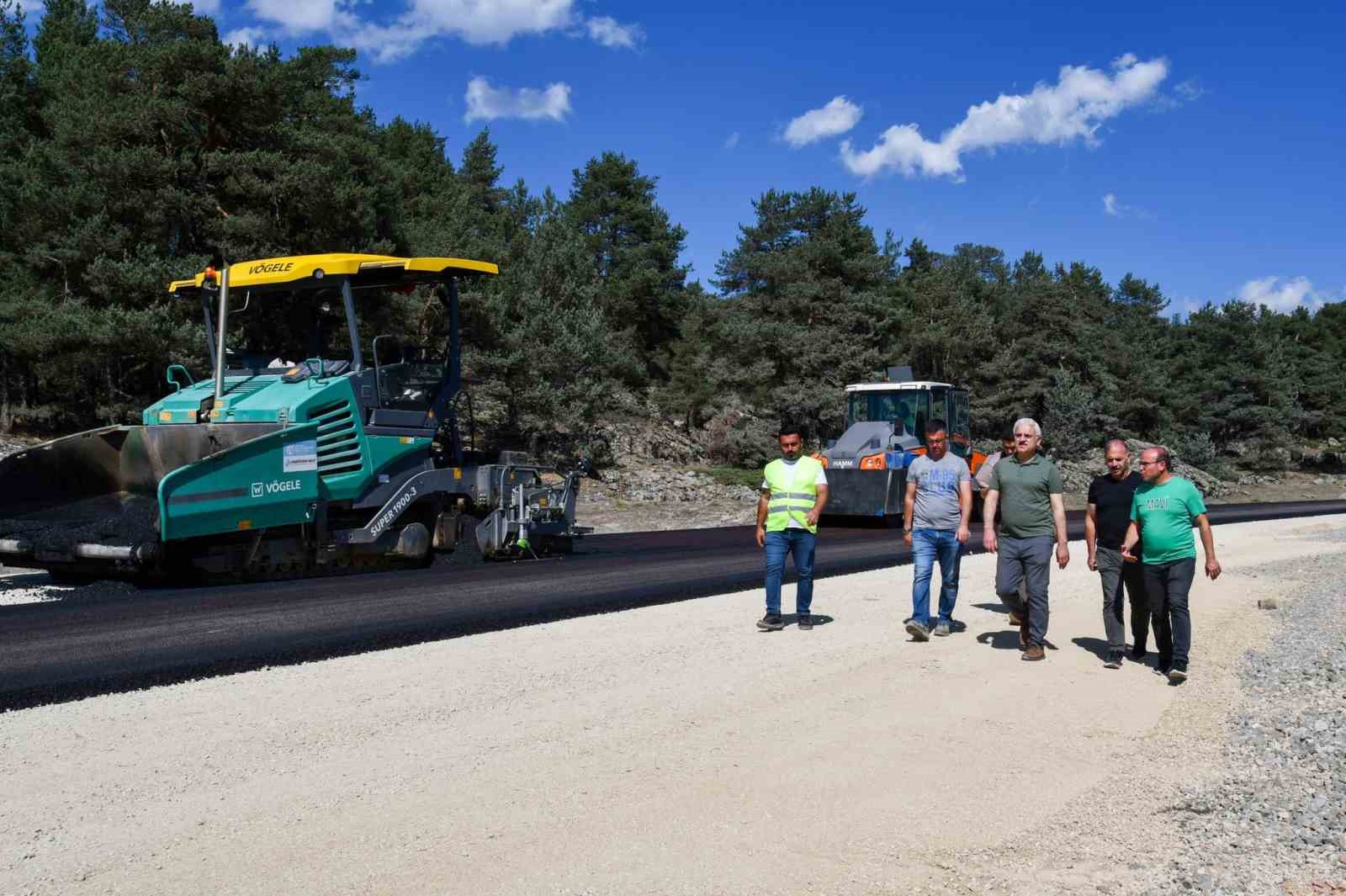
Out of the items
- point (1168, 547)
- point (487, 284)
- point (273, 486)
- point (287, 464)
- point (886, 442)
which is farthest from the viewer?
point (487, 284)

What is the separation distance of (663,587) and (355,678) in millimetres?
4450

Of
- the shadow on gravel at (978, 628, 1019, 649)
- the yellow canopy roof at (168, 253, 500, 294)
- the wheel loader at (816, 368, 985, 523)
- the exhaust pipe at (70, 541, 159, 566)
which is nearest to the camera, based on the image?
the shadow on gravel at (978, 628, 1019, 649)

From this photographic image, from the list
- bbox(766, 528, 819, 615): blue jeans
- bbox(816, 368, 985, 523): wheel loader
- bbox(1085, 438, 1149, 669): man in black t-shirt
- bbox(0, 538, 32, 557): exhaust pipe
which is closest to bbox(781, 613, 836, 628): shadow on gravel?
bbox(766, 528, 819, 615): blue jeans

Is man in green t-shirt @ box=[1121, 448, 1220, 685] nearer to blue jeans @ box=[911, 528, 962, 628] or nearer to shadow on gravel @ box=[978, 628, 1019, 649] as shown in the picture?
shadow on gravel @ box=[978, 628, 1019, 649]

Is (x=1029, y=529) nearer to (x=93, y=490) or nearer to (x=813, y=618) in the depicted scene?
(x=813, y=618)

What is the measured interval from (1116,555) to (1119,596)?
0.31 metres

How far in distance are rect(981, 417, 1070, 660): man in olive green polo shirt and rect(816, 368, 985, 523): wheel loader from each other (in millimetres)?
10814

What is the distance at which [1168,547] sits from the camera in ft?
23.6

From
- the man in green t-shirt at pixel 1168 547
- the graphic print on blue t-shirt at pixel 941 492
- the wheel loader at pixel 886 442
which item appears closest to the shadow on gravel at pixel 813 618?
the graphic print on blue t-shirt at pixel 941 492

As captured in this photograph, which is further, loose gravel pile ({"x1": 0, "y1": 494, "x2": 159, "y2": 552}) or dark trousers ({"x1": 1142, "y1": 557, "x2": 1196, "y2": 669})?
loose gravel pile ({"x1": 0, "y1": 494, "x2": 159, "y2": 552})

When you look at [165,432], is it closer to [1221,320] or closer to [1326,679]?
[1326,679]

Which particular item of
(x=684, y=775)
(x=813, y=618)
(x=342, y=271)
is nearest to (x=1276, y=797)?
(x=684, y=775)

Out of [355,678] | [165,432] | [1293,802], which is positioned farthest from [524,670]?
[165,432]

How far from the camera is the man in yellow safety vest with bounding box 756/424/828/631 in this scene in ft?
28.0
